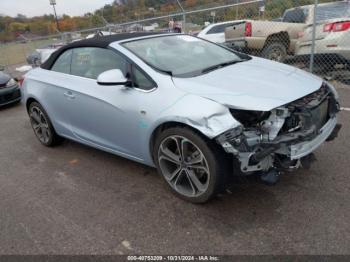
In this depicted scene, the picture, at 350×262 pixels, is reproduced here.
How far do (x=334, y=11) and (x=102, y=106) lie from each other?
6167mm

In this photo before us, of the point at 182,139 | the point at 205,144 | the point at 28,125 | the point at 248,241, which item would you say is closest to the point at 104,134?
the point at 182,139

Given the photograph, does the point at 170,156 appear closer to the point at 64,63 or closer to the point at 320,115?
the point at 320,115

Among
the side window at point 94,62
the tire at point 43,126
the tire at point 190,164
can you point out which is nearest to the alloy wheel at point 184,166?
the tire at point 190,164

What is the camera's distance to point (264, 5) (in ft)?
27.0

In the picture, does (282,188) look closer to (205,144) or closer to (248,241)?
(248,241)

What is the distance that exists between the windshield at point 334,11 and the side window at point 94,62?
5445 mm

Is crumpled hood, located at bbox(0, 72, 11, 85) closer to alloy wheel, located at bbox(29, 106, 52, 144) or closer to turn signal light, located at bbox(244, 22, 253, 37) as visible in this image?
alloy wheel, located at bbox(29, 106, 52, 144)

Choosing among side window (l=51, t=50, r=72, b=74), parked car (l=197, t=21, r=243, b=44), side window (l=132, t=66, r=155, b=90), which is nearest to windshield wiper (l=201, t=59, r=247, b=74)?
side window (l=132, t=66, r=155, b=90)

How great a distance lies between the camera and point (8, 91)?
7.54m

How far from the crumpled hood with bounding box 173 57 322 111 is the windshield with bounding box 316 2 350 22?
15.4 ft

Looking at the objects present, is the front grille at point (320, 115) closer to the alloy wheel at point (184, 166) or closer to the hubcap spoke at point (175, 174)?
the alloy wheel at point (184, 166)

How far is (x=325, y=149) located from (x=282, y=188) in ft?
3.50

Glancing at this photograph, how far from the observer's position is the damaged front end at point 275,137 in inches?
99.0

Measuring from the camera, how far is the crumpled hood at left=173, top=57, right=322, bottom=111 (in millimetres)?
2650
